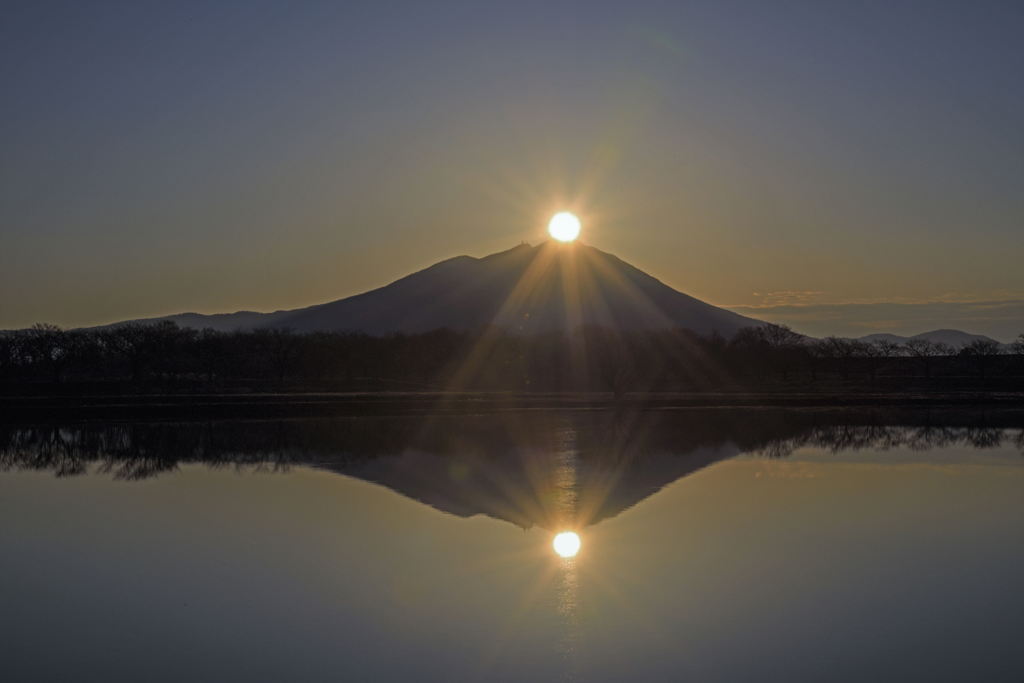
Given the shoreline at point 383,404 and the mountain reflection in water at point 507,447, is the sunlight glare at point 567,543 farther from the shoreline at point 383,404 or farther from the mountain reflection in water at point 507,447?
the shoreline at point 383,404

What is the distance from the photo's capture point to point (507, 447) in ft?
103

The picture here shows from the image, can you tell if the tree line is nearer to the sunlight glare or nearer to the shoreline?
the shoreline

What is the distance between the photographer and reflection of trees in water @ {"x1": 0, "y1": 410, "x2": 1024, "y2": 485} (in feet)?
96.4

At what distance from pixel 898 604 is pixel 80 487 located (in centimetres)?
2004

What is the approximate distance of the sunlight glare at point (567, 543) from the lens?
51.0ft

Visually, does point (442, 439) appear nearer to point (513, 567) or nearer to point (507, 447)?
point (507, 447)

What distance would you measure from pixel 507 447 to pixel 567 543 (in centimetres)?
1535

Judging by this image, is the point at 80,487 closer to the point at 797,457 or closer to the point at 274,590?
the point at 274,590

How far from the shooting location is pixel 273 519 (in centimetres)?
1911

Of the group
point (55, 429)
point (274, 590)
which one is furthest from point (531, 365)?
point (274, 590)

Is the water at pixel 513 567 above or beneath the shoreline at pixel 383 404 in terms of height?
beneath

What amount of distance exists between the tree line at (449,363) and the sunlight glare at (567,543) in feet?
172

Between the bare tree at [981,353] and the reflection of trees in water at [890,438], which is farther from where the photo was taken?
the bare tree at [981,353]

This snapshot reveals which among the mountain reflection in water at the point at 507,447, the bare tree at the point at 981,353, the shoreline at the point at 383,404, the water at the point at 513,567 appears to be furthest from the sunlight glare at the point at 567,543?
the bare tree at the point at 981,353
